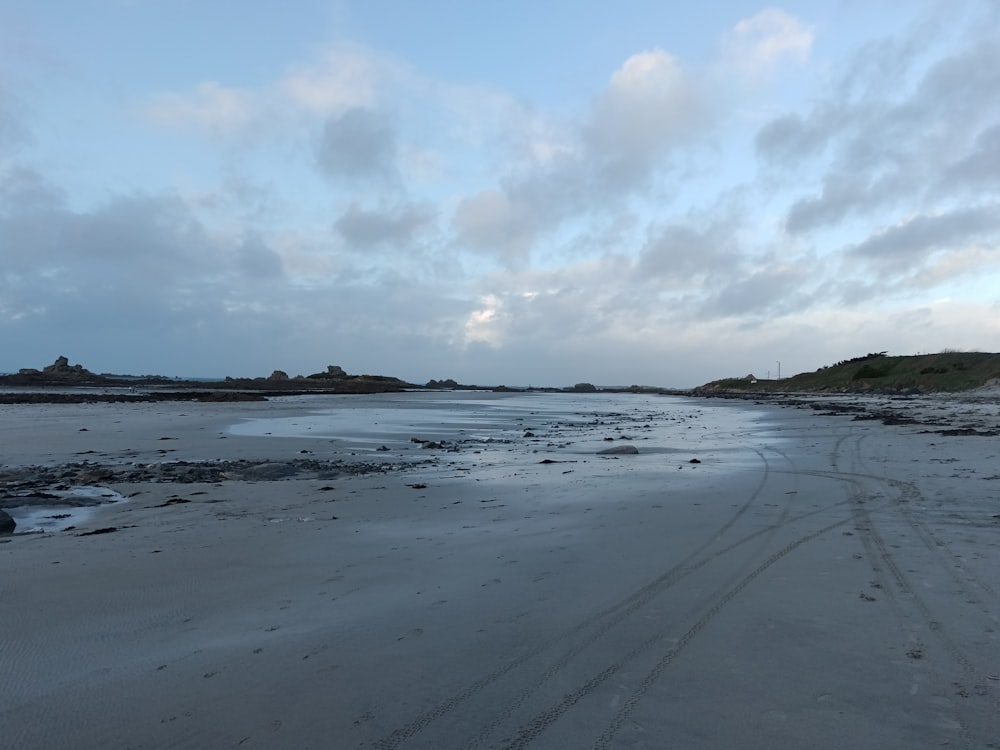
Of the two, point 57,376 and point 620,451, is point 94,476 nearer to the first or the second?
point 620,451

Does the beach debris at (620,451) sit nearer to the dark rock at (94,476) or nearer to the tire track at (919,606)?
the tire track at (919,606)

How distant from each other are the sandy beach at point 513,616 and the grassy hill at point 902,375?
145 ft

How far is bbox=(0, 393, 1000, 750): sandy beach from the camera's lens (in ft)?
9.12

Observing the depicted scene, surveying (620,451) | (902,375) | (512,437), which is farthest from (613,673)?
(902,375)

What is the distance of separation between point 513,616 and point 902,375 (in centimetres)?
6667

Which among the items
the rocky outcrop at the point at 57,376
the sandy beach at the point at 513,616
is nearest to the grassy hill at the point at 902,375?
the sandy beach at the point at 513,616

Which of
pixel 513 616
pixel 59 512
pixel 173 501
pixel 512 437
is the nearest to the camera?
pixel 513 616

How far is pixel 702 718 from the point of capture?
276 cm

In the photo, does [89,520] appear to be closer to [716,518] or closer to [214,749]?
[214,749]

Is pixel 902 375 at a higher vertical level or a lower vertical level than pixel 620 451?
higher

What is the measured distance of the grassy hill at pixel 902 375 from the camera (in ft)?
146

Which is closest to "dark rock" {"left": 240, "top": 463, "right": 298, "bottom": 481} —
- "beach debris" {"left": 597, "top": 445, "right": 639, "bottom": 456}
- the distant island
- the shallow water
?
the shallow water

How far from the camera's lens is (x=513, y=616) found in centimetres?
409

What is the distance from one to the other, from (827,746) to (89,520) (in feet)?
26.7
